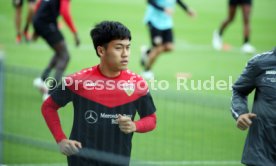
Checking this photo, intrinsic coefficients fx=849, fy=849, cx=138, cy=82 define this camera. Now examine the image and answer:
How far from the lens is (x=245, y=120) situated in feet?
22.0

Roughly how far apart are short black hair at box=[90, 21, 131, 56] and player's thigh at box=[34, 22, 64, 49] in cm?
740

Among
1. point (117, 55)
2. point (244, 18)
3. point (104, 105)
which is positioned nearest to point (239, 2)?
point (244, 18)

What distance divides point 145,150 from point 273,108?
9.51 ft

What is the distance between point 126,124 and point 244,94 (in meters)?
1.22

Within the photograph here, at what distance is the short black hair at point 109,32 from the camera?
688 centimetres

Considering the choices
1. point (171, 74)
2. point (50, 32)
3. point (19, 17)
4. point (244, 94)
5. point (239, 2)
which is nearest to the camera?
point (244, 94)

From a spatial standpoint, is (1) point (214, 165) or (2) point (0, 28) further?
(2) point (0, 28)

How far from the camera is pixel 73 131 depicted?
22.2 feet

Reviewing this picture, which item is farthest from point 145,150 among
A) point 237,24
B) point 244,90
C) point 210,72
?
point 237,24

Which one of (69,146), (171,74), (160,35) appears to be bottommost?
(171,74)

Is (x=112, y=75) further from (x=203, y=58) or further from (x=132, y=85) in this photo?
(x=203, y=58)

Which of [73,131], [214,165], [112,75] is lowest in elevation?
[214,165]

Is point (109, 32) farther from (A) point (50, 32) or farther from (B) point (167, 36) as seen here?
(B) point (167, 36)

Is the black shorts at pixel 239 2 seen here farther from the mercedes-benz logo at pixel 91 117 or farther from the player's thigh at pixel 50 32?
the mercedes-benz logo at pixel 91 117
